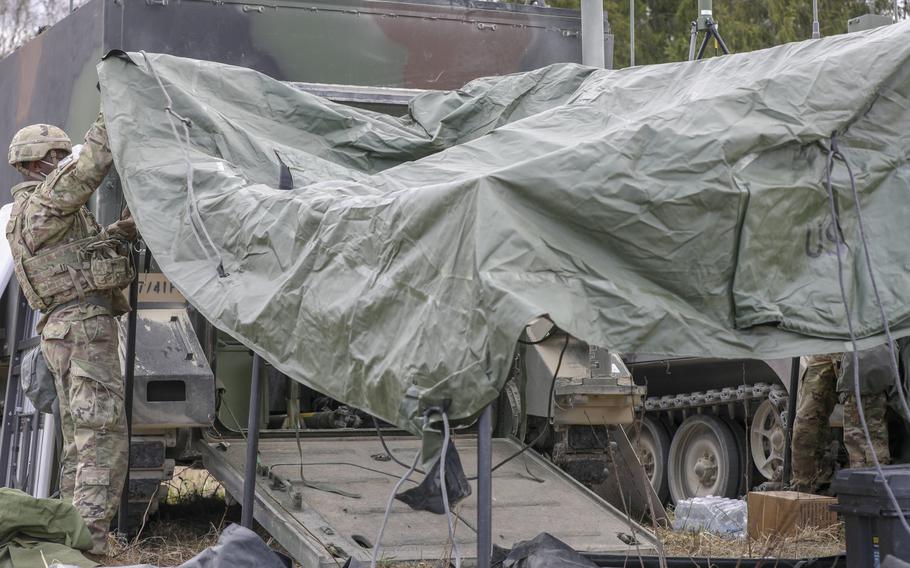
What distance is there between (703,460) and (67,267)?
6045 mm

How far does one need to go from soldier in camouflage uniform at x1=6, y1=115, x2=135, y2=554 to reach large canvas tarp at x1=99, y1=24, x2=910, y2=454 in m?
1.31

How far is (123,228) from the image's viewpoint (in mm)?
6422

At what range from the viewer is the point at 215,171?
539cm

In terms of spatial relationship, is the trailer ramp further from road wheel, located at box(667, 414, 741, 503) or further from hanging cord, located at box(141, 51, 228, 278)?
road wheel, located at box(667, 414, 741, 503)

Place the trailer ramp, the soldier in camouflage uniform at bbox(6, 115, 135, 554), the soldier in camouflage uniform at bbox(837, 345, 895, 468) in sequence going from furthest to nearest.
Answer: the soldier in camouflage uniform at bbox(837, 345, 895, 468) < the soldier in camouflage uniform at bbox(6, 115, 135, 554) < the trailer ramp

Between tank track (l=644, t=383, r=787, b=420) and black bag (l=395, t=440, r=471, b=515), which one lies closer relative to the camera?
black bag (l=395, t=440, r=471, b=515)

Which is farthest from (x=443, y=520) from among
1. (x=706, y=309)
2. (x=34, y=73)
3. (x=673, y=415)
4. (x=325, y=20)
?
(x=673, y=415)

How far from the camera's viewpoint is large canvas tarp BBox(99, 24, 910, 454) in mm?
3979

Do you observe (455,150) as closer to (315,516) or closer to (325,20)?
(315,516)

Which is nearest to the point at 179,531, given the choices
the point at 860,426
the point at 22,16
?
the point at 860,426

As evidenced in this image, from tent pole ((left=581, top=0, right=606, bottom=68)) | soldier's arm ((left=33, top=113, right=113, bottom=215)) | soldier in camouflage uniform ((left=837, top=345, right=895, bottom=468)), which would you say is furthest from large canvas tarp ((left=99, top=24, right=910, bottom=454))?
soldier in camouflage uniform ((left=837, top=345, right=895, bottom=468))

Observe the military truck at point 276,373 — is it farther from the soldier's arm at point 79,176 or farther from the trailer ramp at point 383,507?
the soldier's arm at point 79,176

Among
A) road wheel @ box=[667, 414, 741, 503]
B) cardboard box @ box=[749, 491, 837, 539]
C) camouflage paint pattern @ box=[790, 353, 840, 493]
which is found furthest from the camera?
road wheel @ box=[667, 414, 741, 503]

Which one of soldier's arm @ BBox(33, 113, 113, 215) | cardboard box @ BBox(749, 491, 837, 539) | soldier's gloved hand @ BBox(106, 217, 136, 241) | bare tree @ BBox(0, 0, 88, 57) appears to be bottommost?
cardboard box @ BBox(749, 491, 837, 539)
